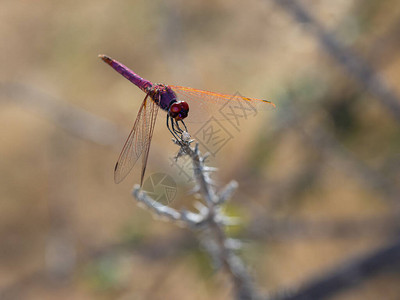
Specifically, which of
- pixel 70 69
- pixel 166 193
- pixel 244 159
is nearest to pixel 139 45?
pixel 70 69

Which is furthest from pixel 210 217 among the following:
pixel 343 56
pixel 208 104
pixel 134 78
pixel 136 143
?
pixel 343 56

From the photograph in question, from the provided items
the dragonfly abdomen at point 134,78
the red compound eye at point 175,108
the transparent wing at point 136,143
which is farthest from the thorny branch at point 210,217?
the dragonfly abdomen at point 134,78

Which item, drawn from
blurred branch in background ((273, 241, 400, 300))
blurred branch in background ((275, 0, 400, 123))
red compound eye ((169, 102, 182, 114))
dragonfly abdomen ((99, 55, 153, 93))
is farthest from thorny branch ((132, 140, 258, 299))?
blurred branch in background ((275, 0, 400, 123))

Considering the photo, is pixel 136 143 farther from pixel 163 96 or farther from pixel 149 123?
pixel 163 96

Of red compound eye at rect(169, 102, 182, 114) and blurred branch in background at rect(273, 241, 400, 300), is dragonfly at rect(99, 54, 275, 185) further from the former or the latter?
blurred branch in background at rect(273, 241, 400, 300)

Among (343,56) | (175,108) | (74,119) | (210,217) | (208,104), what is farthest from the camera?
(74,119)
